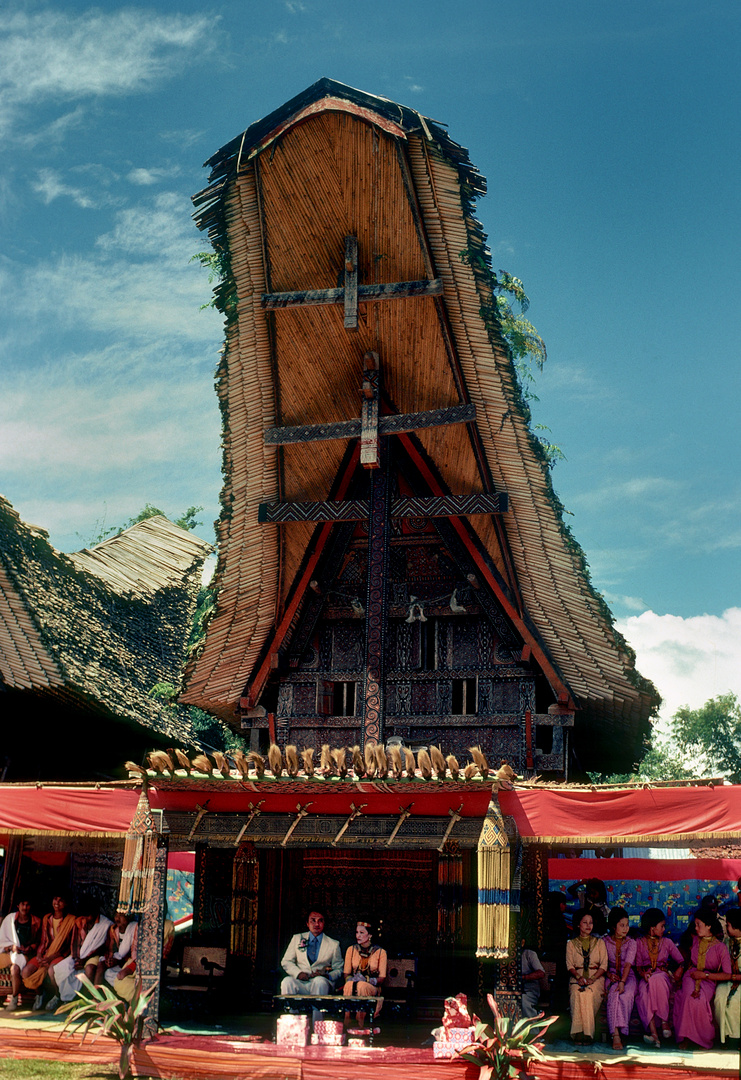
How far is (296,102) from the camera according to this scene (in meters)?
11.2

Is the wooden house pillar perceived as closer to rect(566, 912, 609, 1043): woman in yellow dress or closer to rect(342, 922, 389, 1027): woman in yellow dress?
rect(342, 922, 389, 1027): woman in yellow dress

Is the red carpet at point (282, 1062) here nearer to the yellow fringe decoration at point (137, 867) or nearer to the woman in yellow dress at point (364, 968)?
the woman in yellow dress at point (364, 968)

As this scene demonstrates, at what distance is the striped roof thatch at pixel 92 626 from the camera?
47.4ft

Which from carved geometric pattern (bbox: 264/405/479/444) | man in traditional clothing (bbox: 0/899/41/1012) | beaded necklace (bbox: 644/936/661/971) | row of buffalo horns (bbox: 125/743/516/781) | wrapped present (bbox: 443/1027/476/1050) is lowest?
wrapped present (bbox: 443/1027/476/1050)

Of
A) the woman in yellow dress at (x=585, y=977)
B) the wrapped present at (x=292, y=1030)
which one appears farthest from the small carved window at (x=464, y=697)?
the wrapped present at (x=292, y=1030)

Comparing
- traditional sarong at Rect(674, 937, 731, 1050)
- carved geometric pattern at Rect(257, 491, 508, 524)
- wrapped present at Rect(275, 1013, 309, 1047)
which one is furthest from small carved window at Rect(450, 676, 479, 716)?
wrapped present at Rect(275, 1013, 309, 1047)

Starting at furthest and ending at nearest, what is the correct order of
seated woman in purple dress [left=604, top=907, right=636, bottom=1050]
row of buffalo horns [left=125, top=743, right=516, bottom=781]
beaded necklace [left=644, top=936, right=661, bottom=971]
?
beaded necklace [left=644, top=936, right=661, bottom=971], seated woman in purple dress [left=604, top=907, right=636, bottom=1050], row of buffalo horns [left=125, top=743, right=516, bottom=781]

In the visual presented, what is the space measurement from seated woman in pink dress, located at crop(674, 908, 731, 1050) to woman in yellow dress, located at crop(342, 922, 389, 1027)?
2827mm

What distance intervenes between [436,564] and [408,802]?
3582 mm

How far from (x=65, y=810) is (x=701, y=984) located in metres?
6.50

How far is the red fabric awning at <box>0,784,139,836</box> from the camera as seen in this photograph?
1113 cm

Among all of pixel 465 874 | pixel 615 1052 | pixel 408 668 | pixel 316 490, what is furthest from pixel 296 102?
pixel 615 1052

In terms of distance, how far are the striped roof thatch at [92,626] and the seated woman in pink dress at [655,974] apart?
7.84 meters

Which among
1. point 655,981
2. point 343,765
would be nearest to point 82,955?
point 343,765
